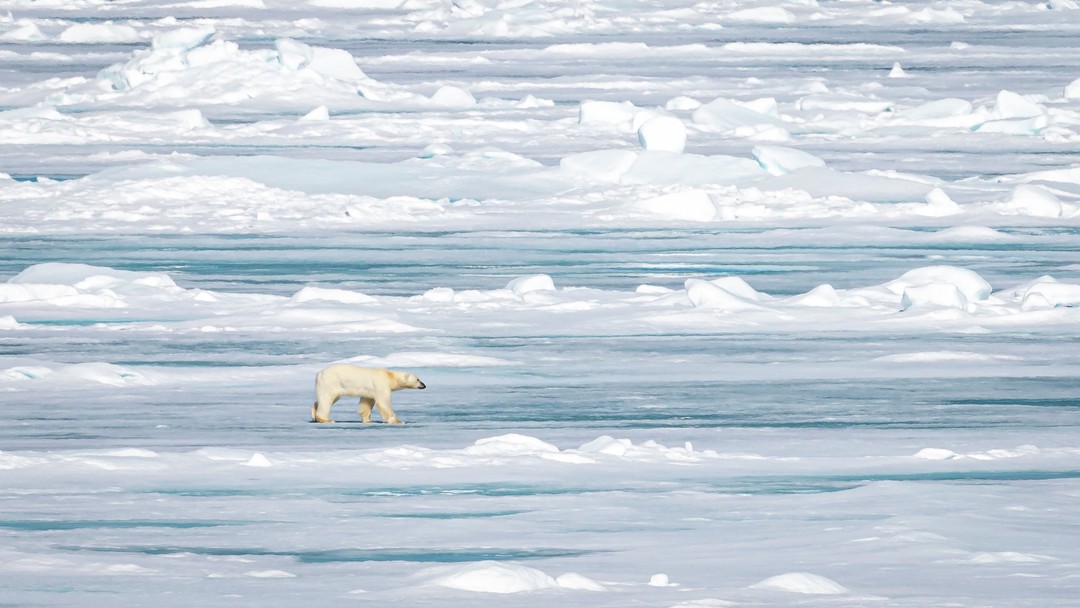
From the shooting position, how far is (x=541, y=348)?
9.61 meters

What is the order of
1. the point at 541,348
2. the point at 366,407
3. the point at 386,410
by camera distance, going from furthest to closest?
the point at 541,348 < the point at 366,407 < the point at 386,410

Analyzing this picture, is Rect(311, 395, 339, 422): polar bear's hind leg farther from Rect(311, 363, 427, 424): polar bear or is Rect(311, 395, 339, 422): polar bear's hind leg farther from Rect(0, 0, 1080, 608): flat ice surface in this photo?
Rect(0, 0, 1080, 608): flat ice surface

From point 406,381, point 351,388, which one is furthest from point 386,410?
point 406,381

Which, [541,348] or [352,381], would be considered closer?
[352,381]

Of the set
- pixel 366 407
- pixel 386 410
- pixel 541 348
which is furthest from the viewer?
pixel 541 348

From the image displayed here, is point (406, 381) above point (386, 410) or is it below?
above

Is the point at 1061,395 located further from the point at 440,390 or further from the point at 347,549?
the point at 347,549

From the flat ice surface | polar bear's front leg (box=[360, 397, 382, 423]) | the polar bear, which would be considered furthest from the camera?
polar bear's front leg (box=[360, 397, 382, 423])

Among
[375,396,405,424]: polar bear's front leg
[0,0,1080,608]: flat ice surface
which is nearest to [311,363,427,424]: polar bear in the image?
[375,396,405,424]: polar bear's front leg

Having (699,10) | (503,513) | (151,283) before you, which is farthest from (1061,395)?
(699,10)

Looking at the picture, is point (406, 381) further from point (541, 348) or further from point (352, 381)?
point (541, 348)

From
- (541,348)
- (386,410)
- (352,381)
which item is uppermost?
(541,348)

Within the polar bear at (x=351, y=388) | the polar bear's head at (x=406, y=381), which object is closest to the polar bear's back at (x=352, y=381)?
the polar bear at (x=351, y=388)

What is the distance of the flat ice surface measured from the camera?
5.43 metres
